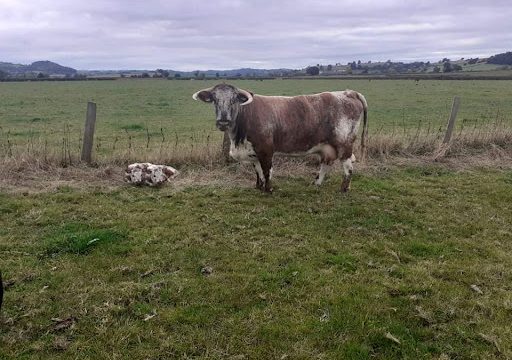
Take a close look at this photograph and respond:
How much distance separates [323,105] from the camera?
29.4 ft

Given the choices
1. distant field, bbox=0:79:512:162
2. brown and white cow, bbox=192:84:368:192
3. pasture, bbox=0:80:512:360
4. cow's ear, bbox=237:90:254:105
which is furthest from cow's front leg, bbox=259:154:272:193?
distant field, bbox=0:79:512:162

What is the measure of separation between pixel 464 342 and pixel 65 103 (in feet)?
124

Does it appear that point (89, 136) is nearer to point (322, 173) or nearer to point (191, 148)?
point (191, 148)

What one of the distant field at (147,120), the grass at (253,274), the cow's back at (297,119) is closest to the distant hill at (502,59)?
the distant field at (147,120)

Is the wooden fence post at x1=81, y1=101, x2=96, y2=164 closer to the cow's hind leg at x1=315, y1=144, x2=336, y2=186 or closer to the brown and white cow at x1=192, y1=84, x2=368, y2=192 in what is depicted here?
the brown and white cow at x1=192, y1=84, x2=368, y2=192

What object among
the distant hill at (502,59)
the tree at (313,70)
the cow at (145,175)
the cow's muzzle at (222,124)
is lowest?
the cow at (145,175)

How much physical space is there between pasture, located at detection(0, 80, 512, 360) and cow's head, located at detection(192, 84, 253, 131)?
4.94 ft

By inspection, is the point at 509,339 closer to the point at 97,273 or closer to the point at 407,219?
the point at 407,219

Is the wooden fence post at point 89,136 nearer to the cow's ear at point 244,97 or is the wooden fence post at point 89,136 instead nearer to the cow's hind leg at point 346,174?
the cow's ear at point 244,97

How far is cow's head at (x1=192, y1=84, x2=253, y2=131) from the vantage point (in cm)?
809

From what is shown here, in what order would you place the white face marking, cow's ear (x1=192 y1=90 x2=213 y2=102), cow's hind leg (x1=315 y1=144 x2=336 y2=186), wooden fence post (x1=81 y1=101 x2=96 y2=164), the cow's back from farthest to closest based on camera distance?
wooden fence post (x1=81 y1=101 x2=96 y2=164), the white face marking, cow's hind leg (x1=315 y1=144 x2=336 y2=186), the cow's back, cow's ear (x1=192 y1=90 x2=213 y2=102)

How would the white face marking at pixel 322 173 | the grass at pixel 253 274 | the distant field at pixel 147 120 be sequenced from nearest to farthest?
the grass at pixel 253 274, the white face marking at pixel 322 173, the distant field at pixel 147 120

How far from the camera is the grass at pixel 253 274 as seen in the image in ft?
13.8

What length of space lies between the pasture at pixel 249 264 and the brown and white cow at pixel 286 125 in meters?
0.70
